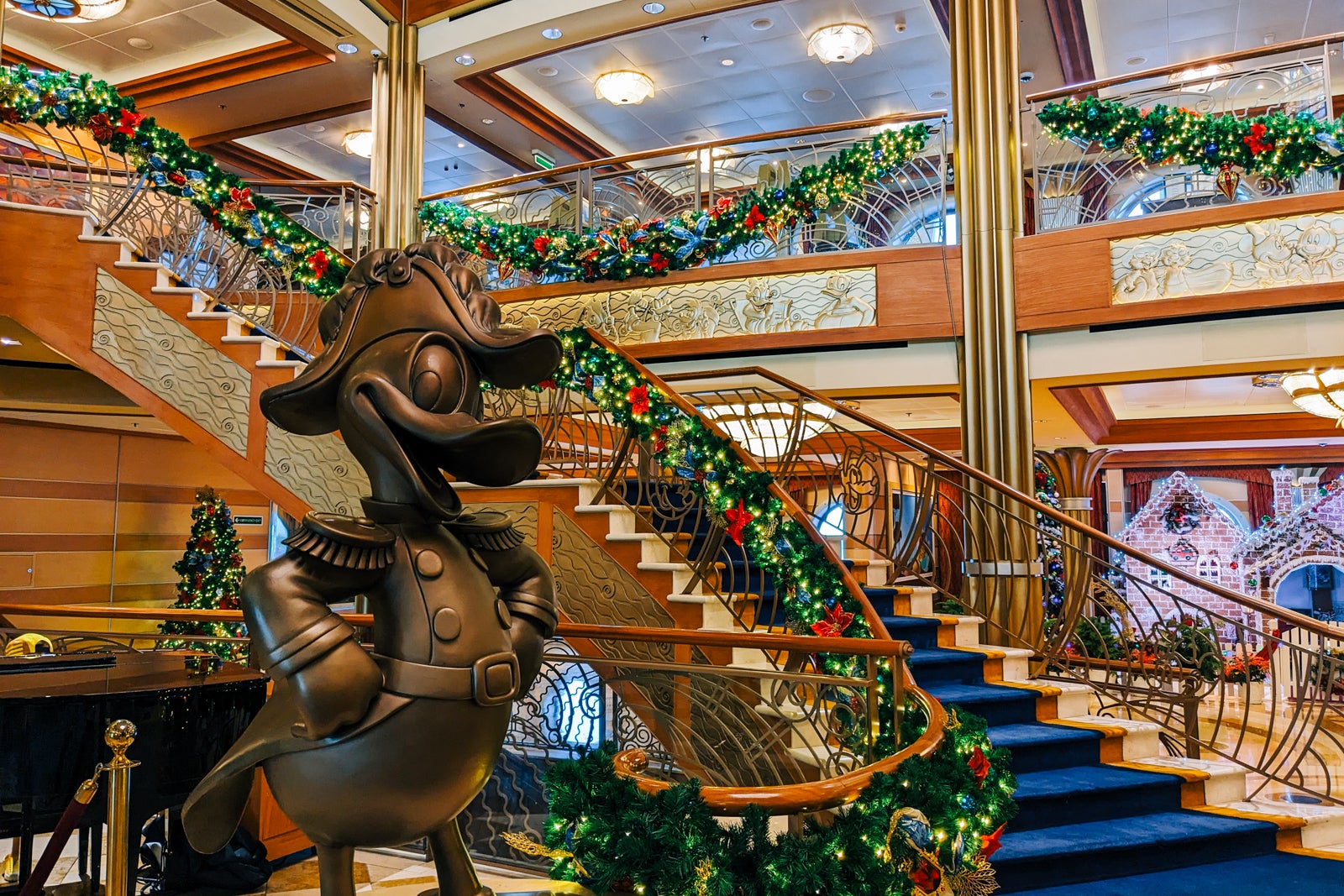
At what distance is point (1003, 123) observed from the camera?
626 centimetres

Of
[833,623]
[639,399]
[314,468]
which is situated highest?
[639,399]

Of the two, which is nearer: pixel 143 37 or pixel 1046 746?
pixel 1046 746

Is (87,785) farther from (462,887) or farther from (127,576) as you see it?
(127,576)

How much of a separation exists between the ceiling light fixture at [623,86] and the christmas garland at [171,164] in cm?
396

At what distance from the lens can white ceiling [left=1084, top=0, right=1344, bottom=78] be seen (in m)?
8.33

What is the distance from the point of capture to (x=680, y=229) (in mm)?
6934

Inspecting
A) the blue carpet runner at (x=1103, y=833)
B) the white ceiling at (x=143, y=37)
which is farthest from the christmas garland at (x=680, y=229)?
the blue carpet runner at (x=1103, y=833)

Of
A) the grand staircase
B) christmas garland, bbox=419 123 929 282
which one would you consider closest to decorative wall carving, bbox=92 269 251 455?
the grand staircase

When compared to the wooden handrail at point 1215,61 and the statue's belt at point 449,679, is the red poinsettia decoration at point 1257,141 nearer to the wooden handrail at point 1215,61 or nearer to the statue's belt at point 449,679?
the wooden handrail at point 1215,61

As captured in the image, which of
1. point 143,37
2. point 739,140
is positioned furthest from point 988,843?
point 143,37

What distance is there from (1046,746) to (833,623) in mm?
1158

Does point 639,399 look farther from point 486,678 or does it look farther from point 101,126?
point 101,126

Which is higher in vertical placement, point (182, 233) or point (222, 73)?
point (222, 73)

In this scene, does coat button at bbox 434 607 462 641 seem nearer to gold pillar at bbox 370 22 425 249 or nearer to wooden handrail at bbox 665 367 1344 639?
wooden handrail at bbox 665 367 1344 639
